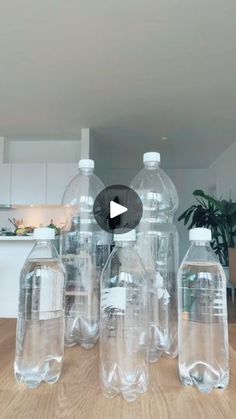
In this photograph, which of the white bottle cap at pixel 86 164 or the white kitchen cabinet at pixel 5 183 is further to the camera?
the white kitchen cabinet at pixel 5 183

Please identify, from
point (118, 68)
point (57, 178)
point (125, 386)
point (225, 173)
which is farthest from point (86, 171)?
point (225, 173)

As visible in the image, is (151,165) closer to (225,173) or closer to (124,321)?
(124,321)

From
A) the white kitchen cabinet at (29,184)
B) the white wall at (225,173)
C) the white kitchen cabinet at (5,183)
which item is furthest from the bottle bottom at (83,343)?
the white wall at (225,173)

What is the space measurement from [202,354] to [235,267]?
338 centimetres

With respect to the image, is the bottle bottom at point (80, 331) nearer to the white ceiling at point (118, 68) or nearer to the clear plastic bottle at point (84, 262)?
the clear plastic bottle at point (84, 262)

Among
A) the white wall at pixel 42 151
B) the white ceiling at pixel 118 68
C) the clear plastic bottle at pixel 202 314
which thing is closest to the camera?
the clear plastic bottle at pixel 202 314

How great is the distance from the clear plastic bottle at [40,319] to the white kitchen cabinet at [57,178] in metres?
3.97

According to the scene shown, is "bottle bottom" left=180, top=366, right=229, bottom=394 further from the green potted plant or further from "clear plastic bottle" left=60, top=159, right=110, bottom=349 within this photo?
the green potted plant

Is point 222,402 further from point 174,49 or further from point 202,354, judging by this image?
point 174,49

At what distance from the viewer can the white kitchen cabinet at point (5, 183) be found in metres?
4.52

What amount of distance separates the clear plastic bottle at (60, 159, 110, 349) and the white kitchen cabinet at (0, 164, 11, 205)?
158 inches

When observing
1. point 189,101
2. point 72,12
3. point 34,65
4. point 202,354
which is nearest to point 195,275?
point 202,354

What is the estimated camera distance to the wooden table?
40cm
